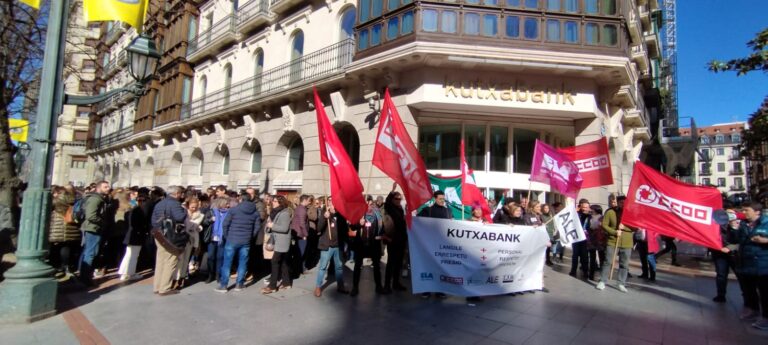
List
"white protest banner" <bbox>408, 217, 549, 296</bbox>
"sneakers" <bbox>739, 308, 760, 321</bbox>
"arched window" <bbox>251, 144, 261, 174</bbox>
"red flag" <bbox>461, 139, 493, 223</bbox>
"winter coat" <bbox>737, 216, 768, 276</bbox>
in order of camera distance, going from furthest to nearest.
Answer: "arched window" <bbox>251, 144, 261, 174</bbox>
"red flag" <bbox>461, 139, 493, 223</bbox>
"white protest banner" <bbox>408, 217, 549, 296</bbox>
"sneakers" <bbox>739, 308, 760, 321</bbox>
"winter coat" <bbox>737, 216, 768, 276</bbox>

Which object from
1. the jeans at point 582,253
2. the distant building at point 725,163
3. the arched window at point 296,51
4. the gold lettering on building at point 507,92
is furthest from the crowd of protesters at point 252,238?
the distant building at point 725,163

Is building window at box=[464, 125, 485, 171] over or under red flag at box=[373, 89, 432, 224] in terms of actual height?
over

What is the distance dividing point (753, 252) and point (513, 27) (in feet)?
28.4

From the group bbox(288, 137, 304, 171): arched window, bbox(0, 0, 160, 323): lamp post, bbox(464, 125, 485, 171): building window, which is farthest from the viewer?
bbox(288, 137, 304, 171): arched window

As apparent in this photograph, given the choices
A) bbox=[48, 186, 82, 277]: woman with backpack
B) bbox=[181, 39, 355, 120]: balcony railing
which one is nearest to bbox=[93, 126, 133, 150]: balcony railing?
bbox=[181, 39, 355, 120]: balcony railing

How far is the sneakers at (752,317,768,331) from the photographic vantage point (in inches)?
208

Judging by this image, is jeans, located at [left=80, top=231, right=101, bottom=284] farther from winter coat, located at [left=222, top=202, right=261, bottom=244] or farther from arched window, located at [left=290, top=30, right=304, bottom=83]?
arched window, located at [left=290, top=30, right=304, bottom=83]

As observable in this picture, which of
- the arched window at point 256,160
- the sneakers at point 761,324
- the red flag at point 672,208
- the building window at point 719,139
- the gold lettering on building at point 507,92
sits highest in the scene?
the building window at point 719,139

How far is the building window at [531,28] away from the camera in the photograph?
11.9 meters

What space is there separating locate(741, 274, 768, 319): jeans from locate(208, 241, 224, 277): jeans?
839 cm

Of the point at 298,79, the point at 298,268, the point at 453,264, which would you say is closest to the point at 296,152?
the point at 298,79

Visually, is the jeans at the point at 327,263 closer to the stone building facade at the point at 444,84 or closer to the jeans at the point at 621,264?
the stone building facade at the point at 444,84

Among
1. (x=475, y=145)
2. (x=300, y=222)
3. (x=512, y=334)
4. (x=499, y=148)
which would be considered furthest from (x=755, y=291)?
(x=475, y=145)

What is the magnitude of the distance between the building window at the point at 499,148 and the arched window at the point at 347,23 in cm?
666
